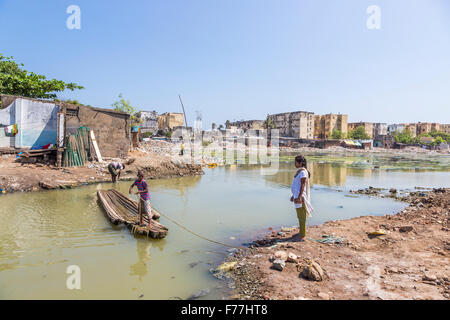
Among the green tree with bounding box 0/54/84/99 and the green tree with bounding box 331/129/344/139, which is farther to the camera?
the green tree with bounding box 331/129/344/139

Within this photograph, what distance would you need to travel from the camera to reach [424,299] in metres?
3.53

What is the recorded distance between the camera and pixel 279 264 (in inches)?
179

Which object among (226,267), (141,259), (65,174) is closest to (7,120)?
(65,174)

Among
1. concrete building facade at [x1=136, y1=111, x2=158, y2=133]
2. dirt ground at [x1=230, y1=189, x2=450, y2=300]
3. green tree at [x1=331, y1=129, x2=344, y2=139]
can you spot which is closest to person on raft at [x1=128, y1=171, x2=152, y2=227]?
dirt ground at [x1=230, y1=189, x2=450, y2=300]

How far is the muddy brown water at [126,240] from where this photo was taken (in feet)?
14.6

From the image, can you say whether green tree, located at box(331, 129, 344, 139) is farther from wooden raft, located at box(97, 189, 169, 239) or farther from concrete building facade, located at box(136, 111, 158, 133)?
wooden raft, located at box(97, 189, 169, 239)

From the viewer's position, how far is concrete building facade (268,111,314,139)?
8312cm

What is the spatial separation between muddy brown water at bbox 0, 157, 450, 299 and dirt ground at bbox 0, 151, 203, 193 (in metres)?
0.85

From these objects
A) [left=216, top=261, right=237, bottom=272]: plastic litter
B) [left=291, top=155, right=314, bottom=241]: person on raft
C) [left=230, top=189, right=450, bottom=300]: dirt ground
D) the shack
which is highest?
the shack

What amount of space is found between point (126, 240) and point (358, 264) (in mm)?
5290

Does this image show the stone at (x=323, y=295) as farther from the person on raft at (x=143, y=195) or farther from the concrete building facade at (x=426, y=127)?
the concrete building facade at (x=426, y=127)

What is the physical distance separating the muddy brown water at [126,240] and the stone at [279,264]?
3.08 ft
